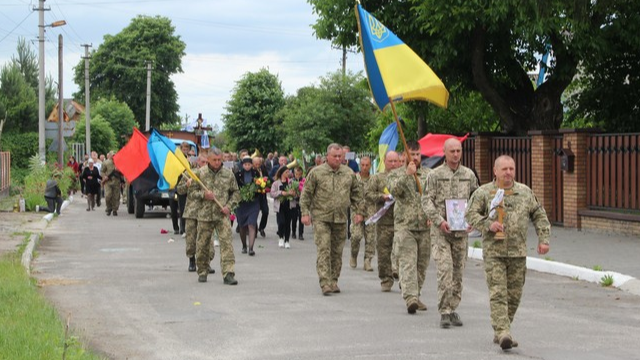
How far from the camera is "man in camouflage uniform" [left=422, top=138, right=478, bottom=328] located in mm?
10195

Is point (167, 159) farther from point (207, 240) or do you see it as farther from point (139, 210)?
point (139, 210)

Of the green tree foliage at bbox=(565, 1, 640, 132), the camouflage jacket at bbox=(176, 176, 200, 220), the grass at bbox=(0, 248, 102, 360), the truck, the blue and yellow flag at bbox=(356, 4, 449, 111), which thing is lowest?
the grass at bbox=(0, 248, 102, 360)

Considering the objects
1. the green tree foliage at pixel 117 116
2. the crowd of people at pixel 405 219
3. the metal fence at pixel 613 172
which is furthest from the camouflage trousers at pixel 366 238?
the green tree foliage at pixel 117 116

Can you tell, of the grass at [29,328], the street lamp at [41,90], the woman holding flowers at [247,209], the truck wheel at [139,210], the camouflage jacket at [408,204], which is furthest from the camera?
the street lamp at [41,90]

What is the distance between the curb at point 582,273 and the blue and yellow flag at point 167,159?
523 centimetres

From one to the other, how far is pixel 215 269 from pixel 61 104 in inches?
1207

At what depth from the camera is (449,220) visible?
1028cm

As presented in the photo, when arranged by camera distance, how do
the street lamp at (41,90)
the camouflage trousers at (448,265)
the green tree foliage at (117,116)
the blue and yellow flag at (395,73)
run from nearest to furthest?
the camouflage trousers at (448,265)
the blue and yellow flag at (395,73)
the street lamp at (41,90)
the green tree foliage at (117,116)

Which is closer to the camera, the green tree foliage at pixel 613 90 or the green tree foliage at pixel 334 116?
the green tree foliage at pixel 613 90

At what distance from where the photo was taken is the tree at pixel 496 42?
76.6 ft

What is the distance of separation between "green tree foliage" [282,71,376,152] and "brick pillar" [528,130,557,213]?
22.1 metres

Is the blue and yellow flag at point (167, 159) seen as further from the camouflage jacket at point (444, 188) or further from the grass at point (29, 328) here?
the camouflage jacket at point (444, 188)

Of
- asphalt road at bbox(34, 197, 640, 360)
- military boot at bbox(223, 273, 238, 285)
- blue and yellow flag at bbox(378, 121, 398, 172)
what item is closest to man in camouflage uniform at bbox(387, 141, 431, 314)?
asphalt road at bbox(34, 197, 640, 360)

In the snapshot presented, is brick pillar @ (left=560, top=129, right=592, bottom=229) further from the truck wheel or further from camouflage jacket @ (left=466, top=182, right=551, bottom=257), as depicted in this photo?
the truck wheel
